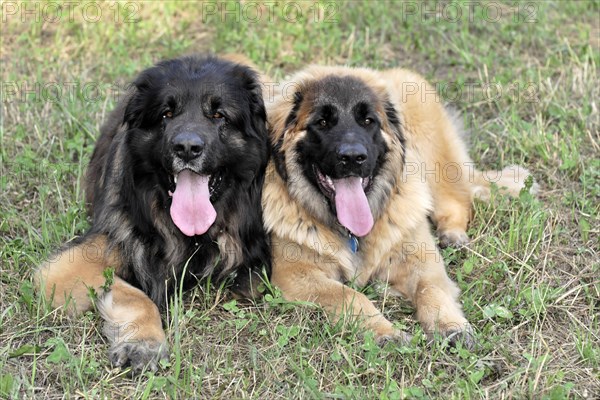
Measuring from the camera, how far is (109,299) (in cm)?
416

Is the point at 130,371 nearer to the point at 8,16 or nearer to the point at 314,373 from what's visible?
the point at 314,373

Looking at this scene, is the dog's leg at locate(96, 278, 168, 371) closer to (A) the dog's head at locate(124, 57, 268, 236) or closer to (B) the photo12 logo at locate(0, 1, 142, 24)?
(A) the dog's head at locate(124, 57, 268, 236)

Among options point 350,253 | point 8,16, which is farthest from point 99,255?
point 8,16

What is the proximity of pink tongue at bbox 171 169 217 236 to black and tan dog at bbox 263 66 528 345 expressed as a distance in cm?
43

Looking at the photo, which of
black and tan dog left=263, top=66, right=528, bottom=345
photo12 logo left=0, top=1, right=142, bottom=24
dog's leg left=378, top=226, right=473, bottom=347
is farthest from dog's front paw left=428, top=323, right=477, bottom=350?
photo12 logo left=0, top=1, right=142, bottom=24

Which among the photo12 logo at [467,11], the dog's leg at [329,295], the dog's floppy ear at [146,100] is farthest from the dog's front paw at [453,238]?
the photo12 logo at [467,11]

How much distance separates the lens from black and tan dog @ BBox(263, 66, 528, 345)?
14.3ft

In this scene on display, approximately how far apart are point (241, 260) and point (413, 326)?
1061mm

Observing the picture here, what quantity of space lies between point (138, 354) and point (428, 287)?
170 centimetres

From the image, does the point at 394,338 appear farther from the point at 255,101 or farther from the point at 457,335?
the point at 255,101

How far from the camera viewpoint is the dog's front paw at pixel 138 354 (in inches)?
149

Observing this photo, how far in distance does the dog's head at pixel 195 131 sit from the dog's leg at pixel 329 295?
22.6 inches

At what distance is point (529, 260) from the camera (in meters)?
4.84

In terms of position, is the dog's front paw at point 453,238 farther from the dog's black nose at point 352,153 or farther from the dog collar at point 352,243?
the dog's black nose at point 352,153
